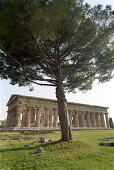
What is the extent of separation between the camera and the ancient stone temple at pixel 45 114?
22.1 m

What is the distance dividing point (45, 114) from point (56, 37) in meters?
21.6

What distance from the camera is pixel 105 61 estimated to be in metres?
9.14

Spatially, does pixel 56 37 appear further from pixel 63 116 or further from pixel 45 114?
pixel 45 114

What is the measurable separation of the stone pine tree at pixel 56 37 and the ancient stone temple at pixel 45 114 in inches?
536

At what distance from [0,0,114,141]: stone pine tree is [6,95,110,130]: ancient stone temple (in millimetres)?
13602

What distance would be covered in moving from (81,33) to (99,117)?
32900 mm

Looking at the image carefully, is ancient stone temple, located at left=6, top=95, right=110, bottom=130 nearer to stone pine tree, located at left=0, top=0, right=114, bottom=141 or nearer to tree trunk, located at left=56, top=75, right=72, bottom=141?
stone pine tree, located at left=0, top=0, right=114, bottom=141

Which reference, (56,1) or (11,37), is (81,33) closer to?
(56,1)

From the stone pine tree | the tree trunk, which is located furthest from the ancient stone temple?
the tree trunk

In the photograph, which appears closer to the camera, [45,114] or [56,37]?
[56,37]

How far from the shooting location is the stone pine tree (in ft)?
19.4

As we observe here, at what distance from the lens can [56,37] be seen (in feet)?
21.6

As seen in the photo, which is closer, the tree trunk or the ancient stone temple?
the tree trunk


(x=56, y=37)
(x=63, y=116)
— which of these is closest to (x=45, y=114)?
(x=63, y=116)
